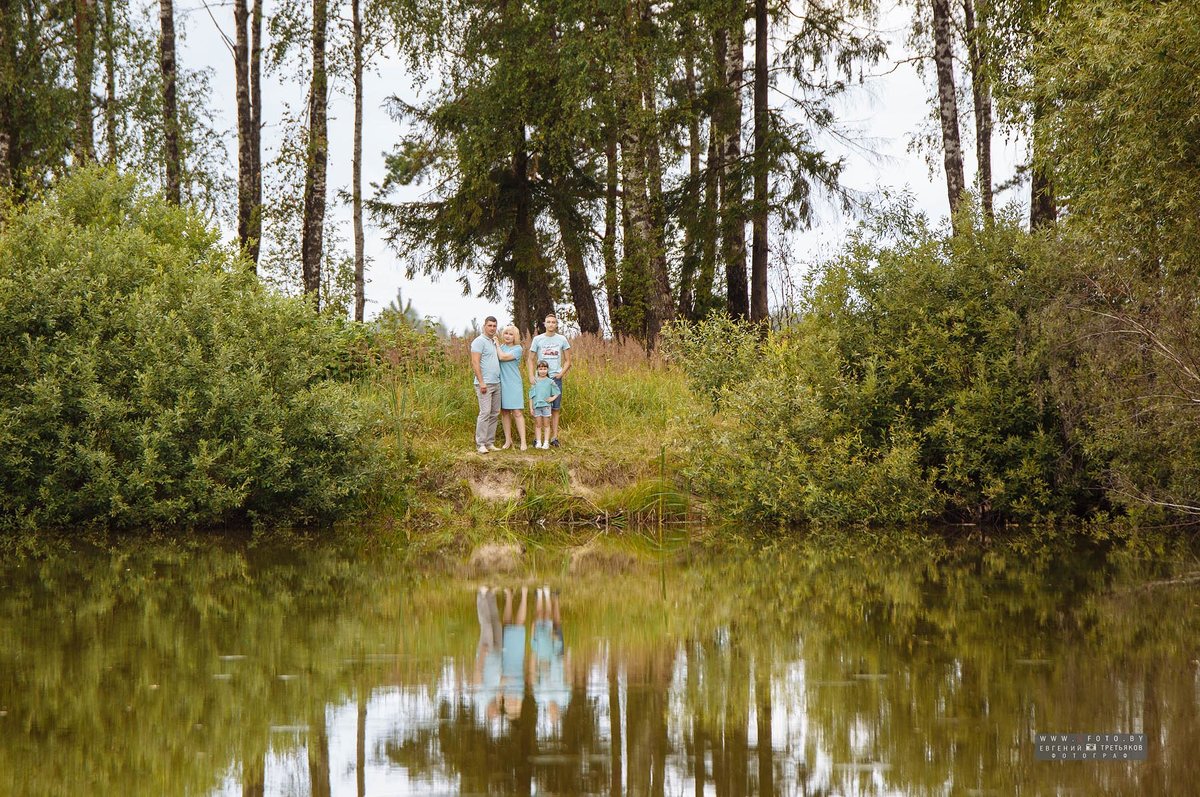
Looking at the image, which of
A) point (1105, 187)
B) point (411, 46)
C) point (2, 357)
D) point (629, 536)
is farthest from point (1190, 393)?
point (411, 46)

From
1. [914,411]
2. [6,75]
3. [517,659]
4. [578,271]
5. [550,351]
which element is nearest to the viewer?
[517,659]

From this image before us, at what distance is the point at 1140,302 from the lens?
42.6 ft

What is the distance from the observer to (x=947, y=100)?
21.3 meters

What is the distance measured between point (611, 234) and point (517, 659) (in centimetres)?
2189

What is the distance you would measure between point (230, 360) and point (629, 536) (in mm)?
5313

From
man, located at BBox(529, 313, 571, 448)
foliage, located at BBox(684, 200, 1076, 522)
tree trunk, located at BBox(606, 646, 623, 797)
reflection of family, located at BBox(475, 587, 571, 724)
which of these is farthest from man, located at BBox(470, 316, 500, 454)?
tree trunk, located at BBox(606, 646, 623, 797)

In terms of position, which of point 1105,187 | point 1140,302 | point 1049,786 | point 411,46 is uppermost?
point 411,46

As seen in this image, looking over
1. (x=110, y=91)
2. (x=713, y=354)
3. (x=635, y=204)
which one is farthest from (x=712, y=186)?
(x=110, y=91)

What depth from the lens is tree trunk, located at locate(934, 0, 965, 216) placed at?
21266 millimetres

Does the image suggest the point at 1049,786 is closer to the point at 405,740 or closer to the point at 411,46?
the point at 405,740

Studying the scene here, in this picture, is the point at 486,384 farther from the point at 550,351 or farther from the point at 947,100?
the point at 947,100

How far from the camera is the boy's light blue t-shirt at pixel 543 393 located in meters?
16.2

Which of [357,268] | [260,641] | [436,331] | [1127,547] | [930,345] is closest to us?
[260,641]

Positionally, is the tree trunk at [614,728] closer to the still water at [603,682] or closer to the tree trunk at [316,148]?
the still water at [603,682]
